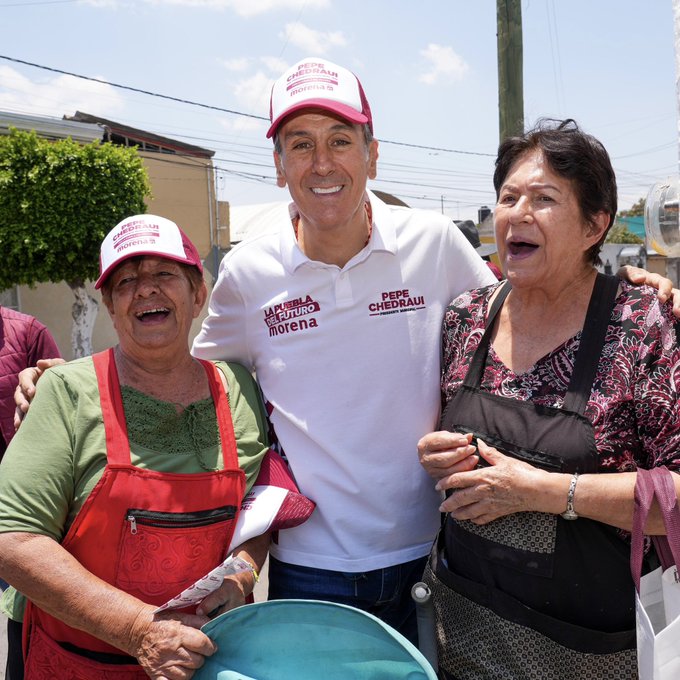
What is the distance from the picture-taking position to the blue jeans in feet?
7.57

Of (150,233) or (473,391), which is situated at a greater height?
(150,233)

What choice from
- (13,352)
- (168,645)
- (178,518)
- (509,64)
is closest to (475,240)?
(509,64)

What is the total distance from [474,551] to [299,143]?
1.39 m

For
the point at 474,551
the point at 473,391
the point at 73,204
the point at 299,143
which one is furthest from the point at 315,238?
the point at 73,204

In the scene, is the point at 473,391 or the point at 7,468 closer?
the point at 7,468

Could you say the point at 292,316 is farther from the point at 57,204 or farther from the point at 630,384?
the point at 57,204

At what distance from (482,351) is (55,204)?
14.2 metres

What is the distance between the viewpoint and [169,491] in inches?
74.5

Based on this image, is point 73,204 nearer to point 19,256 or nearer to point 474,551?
point 19,256

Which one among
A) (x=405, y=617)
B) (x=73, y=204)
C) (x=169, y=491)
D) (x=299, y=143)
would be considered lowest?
(x=405, y=617)

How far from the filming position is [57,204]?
47.7ft

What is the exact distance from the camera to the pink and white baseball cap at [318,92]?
2.26m

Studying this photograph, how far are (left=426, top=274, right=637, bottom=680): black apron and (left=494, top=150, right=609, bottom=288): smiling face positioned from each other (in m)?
0.12

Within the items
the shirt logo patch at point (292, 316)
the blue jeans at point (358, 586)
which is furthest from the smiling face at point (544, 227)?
the blue jeans at point (358, 586)
